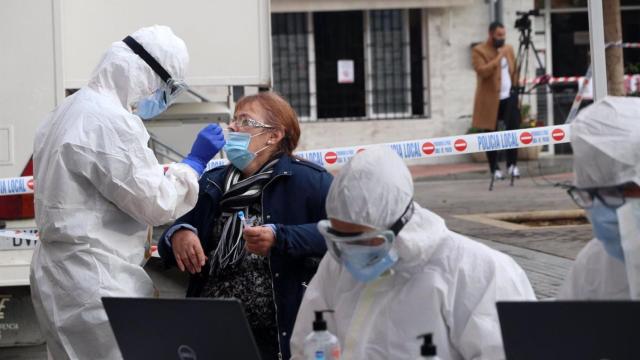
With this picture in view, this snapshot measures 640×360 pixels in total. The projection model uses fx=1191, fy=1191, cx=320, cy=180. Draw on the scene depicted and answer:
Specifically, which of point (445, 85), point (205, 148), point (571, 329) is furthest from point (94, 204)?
point (445, 85)

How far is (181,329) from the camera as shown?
334 centimetres

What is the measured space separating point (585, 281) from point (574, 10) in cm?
1922

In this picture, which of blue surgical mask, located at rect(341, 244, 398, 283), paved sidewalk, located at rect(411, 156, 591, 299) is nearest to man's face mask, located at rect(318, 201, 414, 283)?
blue surgical mask, located at rect(341, 244, 398, 283)

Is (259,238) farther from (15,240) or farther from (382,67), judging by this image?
(382,67)

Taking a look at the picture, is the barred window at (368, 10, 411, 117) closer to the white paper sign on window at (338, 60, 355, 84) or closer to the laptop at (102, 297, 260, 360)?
the white paper sign on window at (338, 60, 355, 84)

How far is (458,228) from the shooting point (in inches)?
447

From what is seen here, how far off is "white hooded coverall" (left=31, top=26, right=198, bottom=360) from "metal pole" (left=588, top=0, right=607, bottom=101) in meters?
3.21

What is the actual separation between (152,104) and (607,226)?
228 cm

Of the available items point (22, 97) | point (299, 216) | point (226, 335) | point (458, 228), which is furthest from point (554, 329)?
point (458, 228)

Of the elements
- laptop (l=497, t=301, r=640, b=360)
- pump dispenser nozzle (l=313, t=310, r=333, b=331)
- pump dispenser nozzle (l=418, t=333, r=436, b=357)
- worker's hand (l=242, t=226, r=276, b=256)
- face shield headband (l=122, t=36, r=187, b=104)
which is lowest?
pump dispenser nozzle (l=418, t=333, r=436, b=357)

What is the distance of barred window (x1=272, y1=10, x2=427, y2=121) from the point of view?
839 inches

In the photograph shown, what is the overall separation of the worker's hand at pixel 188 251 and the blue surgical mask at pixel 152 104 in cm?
55

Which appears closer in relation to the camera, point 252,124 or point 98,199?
point 98,199

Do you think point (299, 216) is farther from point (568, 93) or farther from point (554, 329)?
point (568, 93)
